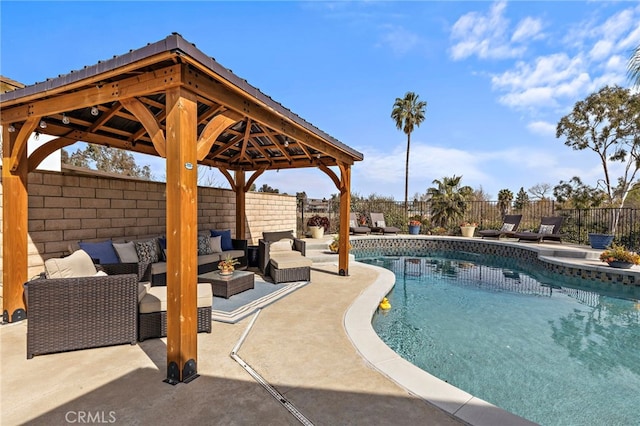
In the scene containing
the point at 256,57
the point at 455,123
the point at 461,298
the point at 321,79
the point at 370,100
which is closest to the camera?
the point at 461,298

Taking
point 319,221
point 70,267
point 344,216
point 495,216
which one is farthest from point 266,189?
point 70,267

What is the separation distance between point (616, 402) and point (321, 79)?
1052 centimetres

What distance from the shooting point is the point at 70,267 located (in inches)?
142

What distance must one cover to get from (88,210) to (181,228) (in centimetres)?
384

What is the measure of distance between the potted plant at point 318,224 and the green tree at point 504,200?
987 centimetres

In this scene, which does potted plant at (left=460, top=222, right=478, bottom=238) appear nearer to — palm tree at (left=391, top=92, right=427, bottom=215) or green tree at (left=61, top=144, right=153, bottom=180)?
palm tree at (left=391, top=92, right=427, bottom=215)

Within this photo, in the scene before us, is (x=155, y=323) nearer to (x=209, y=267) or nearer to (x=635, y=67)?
(x=209, y=267)

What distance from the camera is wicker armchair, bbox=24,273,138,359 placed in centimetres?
295

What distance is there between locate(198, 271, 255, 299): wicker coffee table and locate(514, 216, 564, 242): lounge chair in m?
11.8

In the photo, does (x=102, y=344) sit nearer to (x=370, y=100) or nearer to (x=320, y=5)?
(x=320, y=5)

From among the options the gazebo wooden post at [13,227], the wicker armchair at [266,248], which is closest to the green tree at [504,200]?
the wicker armchair at [266,248]

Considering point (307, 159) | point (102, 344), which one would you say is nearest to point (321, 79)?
point (307, 159)

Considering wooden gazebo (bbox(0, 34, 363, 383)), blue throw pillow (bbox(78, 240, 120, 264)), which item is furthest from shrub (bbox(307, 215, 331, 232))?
blue throw pillow (bbox(78, 240, 120, 264))

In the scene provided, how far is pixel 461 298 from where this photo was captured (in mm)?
6141
